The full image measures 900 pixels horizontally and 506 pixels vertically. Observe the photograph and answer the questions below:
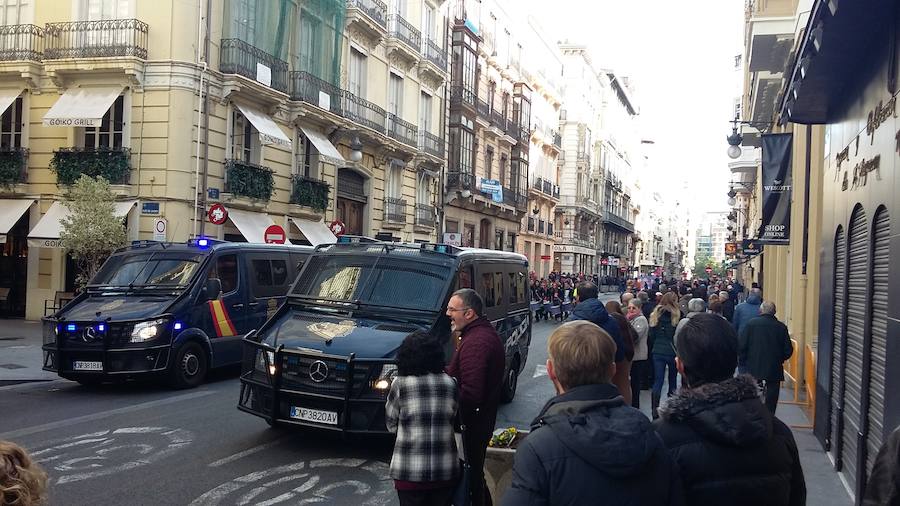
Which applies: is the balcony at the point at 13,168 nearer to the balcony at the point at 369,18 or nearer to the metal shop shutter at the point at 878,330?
the balcony at the point at 369,18

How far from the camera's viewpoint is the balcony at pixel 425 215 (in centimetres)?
3425

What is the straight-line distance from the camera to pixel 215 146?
21.0 meters

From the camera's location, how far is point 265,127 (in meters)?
21.8

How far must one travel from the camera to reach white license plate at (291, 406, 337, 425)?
723 cm

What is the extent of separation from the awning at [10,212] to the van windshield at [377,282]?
1434cm

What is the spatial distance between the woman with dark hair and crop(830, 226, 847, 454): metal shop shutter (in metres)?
5.10

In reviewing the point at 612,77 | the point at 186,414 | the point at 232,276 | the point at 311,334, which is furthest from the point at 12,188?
the point at 612,77

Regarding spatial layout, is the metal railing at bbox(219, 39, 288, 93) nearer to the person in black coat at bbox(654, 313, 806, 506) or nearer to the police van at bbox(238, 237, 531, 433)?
the police van at bbox(238, 237, 531, 433)

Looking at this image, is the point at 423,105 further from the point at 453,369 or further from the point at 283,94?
the point at 453,369

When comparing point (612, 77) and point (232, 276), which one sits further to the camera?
point (612, 77)

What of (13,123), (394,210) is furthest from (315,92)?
(13,123)


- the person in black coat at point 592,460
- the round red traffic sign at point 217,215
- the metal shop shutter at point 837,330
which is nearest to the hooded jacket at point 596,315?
the metal shop shutter at point 837,330

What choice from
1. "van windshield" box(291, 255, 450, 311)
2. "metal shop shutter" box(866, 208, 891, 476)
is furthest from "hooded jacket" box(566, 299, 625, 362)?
"metal shop shutter" box(866, 208, 891, 476)

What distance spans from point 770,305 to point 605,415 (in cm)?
783
